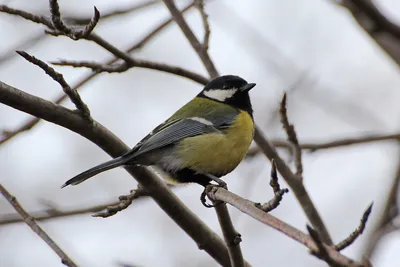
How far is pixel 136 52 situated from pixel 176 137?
0.63 meters

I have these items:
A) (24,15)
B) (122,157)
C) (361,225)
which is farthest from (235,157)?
(361,225)

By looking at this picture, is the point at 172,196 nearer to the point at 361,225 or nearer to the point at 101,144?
the point at 101,144

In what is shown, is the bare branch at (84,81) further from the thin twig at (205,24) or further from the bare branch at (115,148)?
the bare branch at (115,148)

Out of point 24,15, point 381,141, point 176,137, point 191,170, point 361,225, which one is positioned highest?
point 24,15

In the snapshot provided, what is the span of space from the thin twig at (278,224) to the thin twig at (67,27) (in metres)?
0.97

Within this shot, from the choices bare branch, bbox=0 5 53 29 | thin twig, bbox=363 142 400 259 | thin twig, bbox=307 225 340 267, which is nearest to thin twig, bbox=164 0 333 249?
thin twig, bbox=363 142 400 259

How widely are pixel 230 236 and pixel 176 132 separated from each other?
125 centimetres

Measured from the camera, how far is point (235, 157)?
12.2ft

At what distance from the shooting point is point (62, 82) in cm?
251

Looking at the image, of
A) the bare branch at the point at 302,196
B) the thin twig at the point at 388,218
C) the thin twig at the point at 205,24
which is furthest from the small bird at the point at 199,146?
the thin twig at the point at 388,218

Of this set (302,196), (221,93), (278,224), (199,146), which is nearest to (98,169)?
(199,146)

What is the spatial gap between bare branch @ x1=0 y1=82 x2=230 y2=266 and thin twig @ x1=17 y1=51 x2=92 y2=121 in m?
0.04

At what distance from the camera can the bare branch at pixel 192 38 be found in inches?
141

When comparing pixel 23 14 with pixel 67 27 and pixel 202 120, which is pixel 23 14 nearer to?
pixel 67 27
